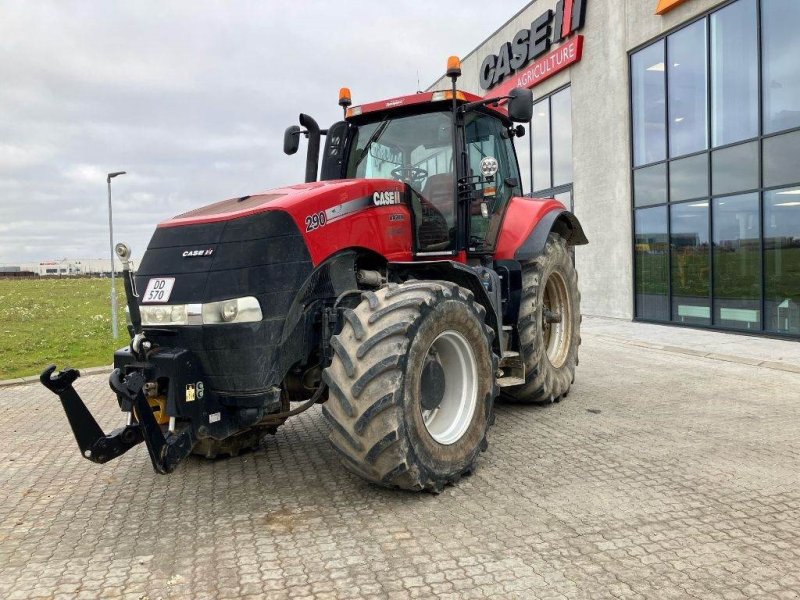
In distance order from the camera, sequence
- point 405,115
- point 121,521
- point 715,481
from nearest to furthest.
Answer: point 121,521, point 715,481, point 405,115

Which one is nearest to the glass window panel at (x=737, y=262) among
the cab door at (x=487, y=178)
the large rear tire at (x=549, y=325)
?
the large rear tire at (x=549, y=325)

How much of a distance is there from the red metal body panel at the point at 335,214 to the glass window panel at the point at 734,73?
29.1ft

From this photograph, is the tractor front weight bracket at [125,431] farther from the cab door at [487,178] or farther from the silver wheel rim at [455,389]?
the cab door at [487,178]

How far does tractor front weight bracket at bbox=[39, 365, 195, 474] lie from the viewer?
11.3ft

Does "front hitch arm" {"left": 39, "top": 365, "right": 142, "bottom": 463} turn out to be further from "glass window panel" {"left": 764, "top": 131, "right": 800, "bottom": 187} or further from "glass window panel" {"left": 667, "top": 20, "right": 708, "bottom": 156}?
"glass window panel" {"left": 667, "top": 20, "right": 708, "bottom": 156}

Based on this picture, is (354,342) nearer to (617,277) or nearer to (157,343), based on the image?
(157,343)

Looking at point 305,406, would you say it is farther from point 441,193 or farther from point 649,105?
point 649,105

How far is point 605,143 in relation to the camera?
47.6ft

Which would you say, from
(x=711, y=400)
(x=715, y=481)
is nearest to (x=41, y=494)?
(x=715, y=481)

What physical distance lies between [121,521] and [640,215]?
41.1ft

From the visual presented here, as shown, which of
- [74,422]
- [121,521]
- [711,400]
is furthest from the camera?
[711,400]

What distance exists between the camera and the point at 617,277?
1448 cm

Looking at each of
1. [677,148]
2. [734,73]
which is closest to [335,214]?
[734,73]

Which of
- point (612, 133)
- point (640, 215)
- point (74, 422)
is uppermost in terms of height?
point (612, 133)
